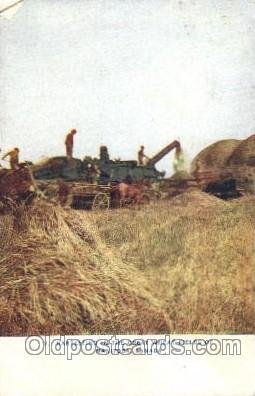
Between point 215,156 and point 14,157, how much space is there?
862mm

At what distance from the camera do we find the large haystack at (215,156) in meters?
2.55

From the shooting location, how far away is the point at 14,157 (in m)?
2.59

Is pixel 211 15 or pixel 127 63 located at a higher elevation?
pixel 211 15

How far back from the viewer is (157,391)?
2469 mm

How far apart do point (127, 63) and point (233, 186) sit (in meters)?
0.70

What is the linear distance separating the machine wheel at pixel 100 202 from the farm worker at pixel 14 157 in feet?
1.20

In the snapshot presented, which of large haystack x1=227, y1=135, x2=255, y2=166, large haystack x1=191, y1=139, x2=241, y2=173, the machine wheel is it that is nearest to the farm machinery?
the machine wheel

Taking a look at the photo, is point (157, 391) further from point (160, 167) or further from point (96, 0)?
point (96, 0)

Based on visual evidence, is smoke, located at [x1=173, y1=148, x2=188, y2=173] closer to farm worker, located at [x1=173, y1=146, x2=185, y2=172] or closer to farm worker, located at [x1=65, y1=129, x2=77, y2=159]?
farm worker, located at [x1=173, y1=146, x2=185, y2=172]

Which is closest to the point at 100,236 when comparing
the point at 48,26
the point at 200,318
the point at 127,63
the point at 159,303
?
the point at 159,303

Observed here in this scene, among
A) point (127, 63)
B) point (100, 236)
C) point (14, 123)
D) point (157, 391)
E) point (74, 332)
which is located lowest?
point (157, 391)

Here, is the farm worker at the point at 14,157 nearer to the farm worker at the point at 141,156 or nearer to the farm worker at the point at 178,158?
the farm worker at the point at 141,156

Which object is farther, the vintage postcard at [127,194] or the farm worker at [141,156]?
the farm worker at [141,156]

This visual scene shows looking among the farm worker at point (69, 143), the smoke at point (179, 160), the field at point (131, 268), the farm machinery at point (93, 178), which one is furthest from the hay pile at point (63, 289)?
the smoke at point (179, 160)
